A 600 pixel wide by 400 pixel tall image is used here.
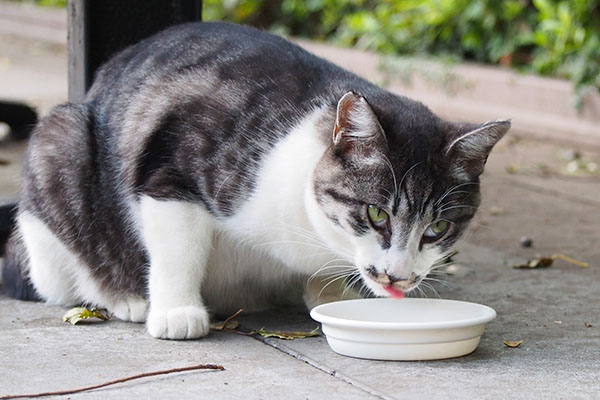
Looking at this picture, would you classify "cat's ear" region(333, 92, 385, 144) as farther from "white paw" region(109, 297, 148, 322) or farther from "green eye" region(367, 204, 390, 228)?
"white paw" region(109, 297, 148, 322)

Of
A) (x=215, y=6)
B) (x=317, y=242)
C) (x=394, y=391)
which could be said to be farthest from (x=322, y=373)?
(x=215, y=6)

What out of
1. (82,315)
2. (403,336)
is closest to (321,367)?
(403,336)

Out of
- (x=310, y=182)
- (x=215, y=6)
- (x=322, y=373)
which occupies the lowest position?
(x=322, y=373)

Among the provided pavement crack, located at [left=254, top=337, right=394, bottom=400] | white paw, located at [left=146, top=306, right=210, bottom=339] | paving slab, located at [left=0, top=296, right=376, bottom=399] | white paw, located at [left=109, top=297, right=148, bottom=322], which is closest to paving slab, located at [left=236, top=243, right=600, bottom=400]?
pavement crack, located at [left=254, top=337, right=394, bottom=400]

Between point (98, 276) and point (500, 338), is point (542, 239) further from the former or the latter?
point (98, 276)

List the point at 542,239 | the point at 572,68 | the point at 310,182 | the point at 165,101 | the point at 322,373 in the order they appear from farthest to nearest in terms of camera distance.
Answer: the point at 572,68
the point at 542,239
the point at 165,101
the point at 310,182
the point at 322,373

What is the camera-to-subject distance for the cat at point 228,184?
3039 millimetres

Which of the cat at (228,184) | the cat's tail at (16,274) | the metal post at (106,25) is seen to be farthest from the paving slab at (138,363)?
the metal post at (106,25)

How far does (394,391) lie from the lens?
2738mm

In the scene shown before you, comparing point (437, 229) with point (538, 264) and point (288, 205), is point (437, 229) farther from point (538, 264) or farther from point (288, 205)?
point (538, 264)

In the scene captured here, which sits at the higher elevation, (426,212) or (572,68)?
(572,68)

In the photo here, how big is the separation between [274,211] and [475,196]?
0.67 metres

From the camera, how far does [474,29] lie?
27.7ft

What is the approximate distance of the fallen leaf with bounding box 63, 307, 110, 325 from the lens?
3474 millimetres
